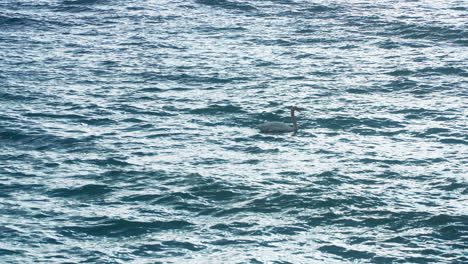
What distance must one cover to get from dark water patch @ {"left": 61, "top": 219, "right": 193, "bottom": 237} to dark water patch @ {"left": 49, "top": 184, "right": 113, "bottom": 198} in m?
2.77

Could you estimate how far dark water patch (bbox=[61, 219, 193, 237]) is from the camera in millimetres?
28969

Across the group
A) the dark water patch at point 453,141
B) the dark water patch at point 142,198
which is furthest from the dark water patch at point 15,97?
the dark water patch at point 453,141

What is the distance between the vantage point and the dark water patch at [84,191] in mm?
32125

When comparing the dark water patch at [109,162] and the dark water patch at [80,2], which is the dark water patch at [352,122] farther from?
the dark water patch at [80,2]

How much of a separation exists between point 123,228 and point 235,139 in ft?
32.9

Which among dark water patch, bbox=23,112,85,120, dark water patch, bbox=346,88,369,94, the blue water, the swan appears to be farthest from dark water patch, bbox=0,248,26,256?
dark water patch, bbox=346,88,369,94

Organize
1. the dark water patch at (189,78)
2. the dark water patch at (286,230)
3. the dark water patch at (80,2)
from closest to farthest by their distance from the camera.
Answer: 1. the dark water patch at (286,230)
2. the dark water patch at (189,78)
3. the dark water patch at (80,2)

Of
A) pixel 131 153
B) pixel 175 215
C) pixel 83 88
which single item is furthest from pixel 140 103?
pixel 175 215

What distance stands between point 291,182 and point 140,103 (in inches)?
503

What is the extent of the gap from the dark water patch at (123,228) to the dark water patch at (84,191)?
277 centimetres

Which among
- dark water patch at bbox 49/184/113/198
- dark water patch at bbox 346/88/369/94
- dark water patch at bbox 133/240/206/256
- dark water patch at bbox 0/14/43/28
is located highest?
dark water patch at bbox 0/14/43/28

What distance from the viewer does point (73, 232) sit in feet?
94.8

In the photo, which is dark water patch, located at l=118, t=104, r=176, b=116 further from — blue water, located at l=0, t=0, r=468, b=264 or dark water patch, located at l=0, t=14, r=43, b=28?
dark water patch, located at l=0, t=14, r=43, b=28

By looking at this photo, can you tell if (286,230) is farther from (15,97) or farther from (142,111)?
(15,97)
